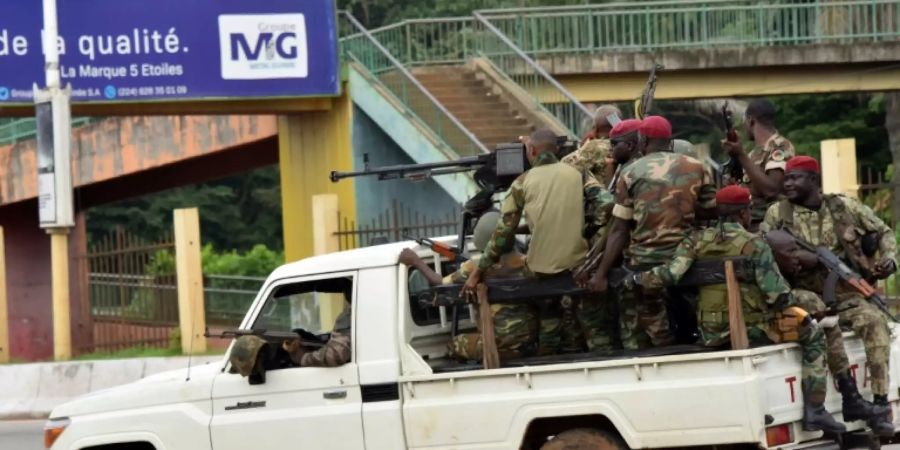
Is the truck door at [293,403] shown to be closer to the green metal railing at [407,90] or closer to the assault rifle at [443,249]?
the assault rifle at [443,249]

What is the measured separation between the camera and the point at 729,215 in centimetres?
857

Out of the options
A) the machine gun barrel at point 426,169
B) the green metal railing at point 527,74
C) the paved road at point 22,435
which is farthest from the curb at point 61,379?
the machine gun barrel at point 426,169

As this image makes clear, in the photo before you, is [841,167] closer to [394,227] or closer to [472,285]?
[394,227]

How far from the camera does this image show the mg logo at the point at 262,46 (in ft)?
73.2

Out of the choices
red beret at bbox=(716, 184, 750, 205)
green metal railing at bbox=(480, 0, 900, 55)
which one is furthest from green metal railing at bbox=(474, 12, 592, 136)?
red beret at bbox=(716, 184, 750, 205)

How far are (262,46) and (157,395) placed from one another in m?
13.6

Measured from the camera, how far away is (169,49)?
22.2 metres

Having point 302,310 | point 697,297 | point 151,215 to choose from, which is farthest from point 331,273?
point 151,215

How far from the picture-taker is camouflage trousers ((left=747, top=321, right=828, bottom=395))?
8.21 metres

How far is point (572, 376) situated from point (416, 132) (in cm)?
1482

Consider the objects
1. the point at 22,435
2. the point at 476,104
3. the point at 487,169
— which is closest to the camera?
the point at 487,169

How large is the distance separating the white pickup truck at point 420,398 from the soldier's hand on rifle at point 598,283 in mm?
360

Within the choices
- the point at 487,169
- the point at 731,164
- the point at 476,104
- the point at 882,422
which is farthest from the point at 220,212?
the point at 882,422

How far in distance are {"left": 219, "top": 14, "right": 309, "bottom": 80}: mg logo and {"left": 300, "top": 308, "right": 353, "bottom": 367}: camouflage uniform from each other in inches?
532
